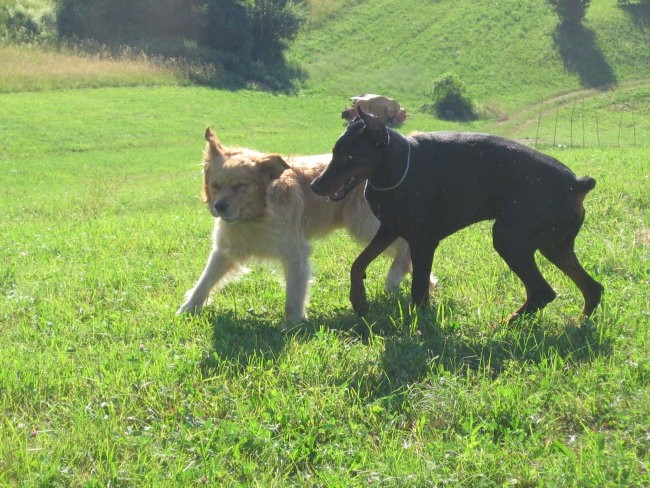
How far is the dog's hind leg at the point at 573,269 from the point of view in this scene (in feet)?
18.4

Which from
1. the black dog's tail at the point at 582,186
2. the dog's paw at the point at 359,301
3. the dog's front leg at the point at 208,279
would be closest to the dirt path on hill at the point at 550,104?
the dog's front leg at the point at 208,279

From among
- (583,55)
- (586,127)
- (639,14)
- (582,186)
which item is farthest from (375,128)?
(639,14)

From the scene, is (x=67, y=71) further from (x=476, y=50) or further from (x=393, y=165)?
(x=393, y=165)

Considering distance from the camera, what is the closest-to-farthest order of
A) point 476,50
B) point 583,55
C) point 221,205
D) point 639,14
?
1. point 221,205
2. point 583,55
3. point 476,50
4. point 639,14

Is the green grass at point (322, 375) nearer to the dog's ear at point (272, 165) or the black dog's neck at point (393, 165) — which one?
the black dog's neck at point (393, 165)

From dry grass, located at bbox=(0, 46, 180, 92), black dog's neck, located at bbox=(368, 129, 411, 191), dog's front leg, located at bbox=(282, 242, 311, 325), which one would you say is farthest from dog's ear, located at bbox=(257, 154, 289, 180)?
dry grass, located at bbox=(0, 46, 180, 92)

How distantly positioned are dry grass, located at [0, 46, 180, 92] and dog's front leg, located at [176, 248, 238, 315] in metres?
31.9

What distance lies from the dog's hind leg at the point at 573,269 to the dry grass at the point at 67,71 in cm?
3406

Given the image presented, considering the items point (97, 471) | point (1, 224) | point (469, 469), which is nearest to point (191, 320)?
point (97, 471)

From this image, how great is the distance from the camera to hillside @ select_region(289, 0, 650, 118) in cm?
4797

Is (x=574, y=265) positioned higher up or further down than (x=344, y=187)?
further down

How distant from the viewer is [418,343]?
17.3ft

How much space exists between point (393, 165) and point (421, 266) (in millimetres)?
851

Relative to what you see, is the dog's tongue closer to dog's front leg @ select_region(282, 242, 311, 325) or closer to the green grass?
the green grass
